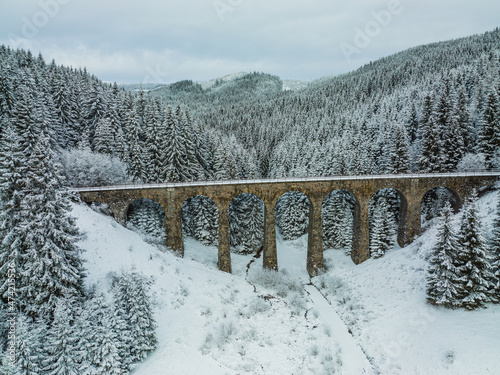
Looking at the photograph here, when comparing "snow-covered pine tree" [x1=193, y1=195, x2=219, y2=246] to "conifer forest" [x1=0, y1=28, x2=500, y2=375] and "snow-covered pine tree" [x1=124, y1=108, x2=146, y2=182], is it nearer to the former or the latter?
"conifer forest" [x1=0, y1=28, x2=500, y2=375]

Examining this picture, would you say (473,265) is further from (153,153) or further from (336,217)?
(153,153)

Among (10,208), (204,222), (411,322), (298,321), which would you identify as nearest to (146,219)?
(204,222)

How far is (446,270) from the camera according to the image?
20875 millimetres

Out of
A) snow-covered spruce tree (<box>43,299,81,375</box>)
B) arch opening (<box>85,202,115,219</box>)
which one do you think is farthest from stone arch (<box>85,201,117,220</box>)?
snow-covered spruce tree (<box>43,299,81,375</box>)

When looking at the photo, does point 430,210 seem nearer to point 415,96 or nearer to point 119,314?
point 119,314

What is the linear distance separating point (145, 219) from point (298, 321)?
24.8m

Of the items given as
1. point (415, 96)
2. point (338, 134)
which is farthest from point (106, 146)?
point (415, 96)

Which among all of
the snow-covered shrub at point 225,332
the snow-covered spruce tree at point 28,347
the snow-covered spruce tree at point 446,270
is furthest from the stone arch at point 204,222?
the snow-covered spruce tree at point 28,347

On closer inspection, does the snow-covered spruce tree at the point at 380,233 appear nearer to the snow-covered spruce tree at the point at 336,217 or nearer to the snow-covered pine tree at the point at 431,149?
the snow-covered spruce tree at the point at 336,217

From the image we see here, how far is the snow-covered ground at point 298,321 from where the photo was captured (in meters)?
17.4

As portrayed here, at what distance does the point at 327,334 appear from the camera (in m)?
23.3

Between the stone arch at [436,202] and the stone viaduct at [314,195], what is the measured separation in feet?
1.85

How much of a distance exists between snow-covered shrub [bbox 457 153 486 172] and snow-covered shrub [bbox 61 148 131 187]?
163 ft

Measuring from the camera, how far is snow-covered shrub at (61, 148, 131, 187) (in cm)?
3822
